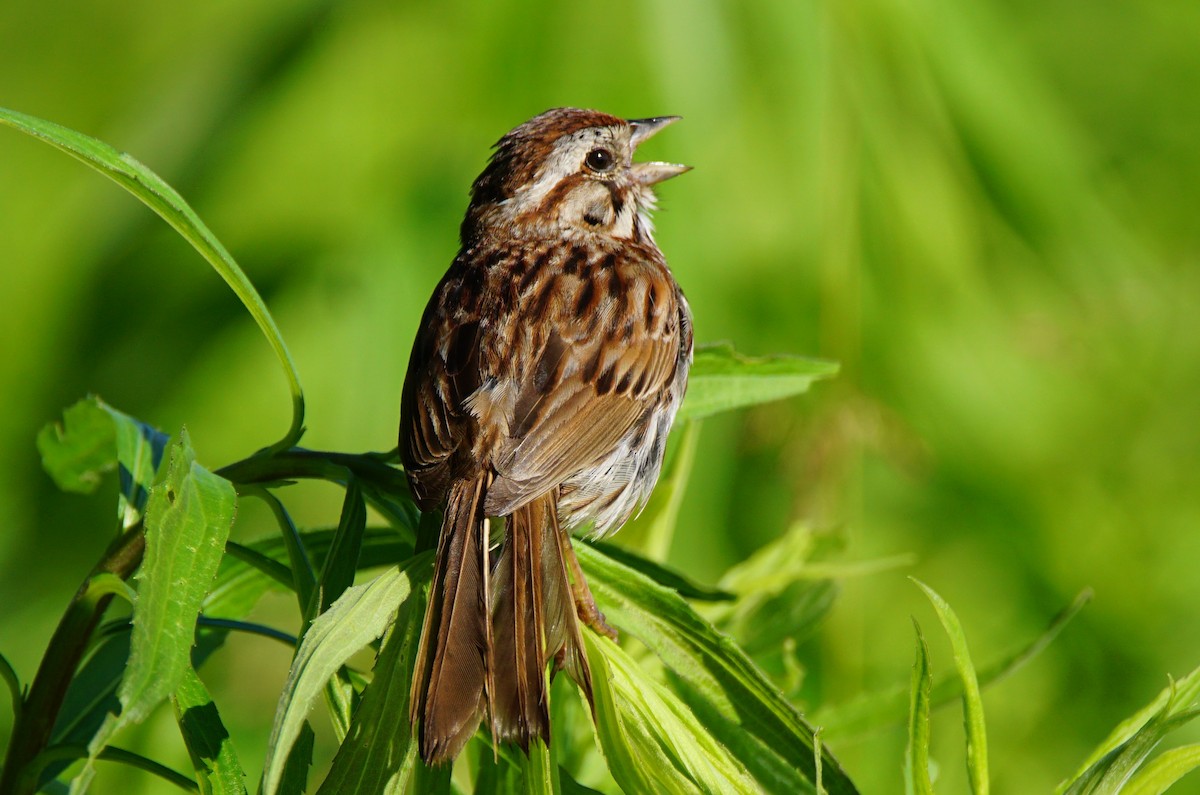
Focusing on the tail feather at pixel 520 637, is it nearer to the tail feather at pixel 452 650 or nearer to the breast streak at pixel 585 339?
the tail feather at pixel 452 650

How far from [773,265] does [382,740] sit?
6.12ft

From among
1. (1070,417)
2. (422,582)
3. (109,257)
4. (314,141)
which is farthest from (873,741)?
(109,257)

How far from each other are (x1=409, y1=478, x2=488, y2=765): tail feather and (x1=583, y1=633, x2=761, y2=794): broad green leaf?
0.42 ft

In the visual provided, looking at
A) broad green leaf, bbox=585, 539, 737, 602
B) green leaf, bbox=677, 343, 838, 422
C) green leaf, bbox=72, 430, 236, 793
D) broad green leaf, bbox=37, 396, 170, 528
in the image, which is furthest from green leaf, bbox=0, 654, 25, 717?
green leaf, bbox=677, 343, 838, 422

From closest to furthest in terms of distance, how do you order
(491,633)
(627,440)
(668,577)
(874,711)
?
(491,633)
(668,577)
(874,711)
(627,440)

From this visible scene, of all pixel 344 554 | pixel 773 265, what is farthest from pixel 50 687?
pixel 773 265

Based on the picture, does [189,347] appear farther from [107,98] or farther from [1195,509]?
[1195,509]

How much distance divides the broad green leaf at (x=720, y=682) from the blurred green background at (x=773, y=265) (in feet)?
4.10

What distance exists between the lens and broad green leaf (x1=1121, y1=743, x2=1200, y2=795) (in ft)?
3.84

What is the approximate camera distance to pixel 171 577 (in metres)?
1.13

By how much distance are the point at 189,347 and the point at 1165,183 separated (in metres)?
2.61

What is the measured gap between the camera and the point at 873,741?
8.86 feet

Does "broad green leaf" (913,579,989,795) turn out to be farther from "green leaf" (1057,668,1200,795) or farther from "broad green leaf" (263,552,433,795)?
"broad green leaf" (263,552,433,795)

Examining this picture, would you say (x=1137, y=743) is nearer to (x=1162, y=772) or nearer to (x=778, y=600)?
(x=1162, y=772)
